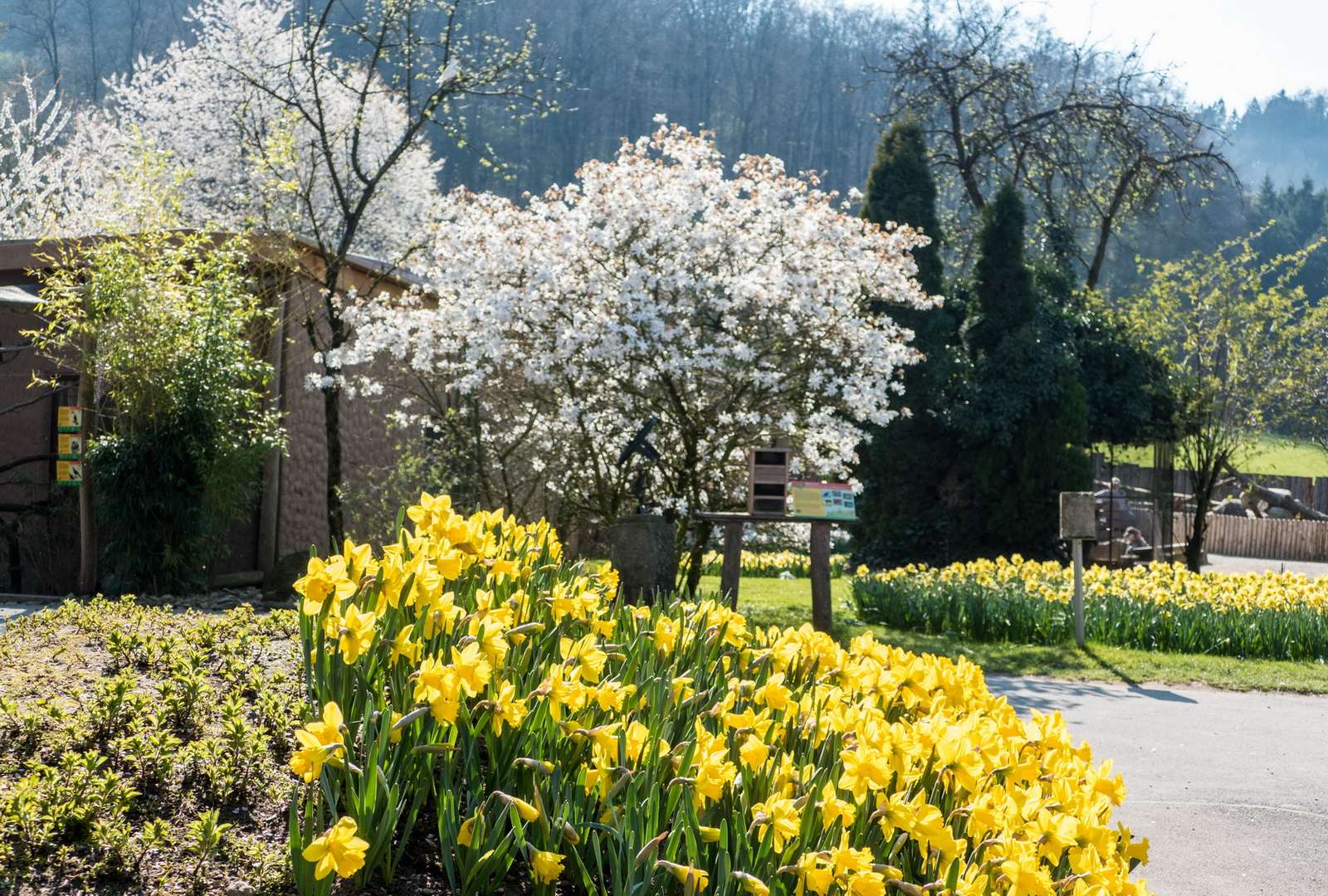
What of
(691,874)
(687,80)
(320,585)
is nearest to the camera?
(691,874)

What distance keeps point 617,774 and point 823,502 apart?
6.16 metres

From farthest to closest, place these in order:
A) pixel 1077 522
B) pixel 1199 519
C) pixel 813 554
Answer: pixel 1199 519
pixel 1077 522
pixel 813 554

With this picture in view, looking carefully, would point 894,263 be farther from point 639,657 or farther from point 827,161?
point 827,161

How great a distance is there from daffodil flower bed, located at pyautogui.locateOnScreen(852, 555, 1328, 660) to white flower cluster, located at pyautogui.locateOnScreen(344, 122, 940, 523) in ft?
4.76

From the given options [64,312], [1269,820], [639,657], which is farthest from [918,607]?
[639,657]

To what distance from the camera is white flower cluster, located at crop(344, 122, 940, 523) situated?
9617mm

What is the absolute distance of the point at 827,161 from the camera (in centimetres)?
6394

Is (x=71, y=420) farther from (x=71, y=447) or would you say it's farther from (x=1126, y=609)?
(x=1126, y=609)

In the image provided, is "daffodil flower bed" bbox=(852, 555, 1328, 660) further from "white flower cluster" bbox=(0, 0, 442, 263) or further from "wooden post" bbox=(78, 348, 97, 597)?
"white flower cluster" bbox=(0, 0, 442, 263)

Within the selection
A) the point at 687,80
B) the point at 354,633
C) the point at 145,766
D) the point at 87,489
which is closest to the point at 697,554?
the point at 87,489

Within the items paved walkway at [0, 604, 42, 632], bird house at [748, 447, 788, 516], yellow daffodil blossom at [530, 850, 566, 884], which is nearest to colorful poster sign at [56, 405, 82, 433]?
paved walkway at [0, 604, 42, 632]

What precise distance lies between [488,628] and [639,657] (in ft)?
2.32

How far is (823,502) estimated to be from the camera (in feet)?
27.4

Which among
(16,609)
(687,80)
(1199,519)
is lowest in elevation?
(16,609)
